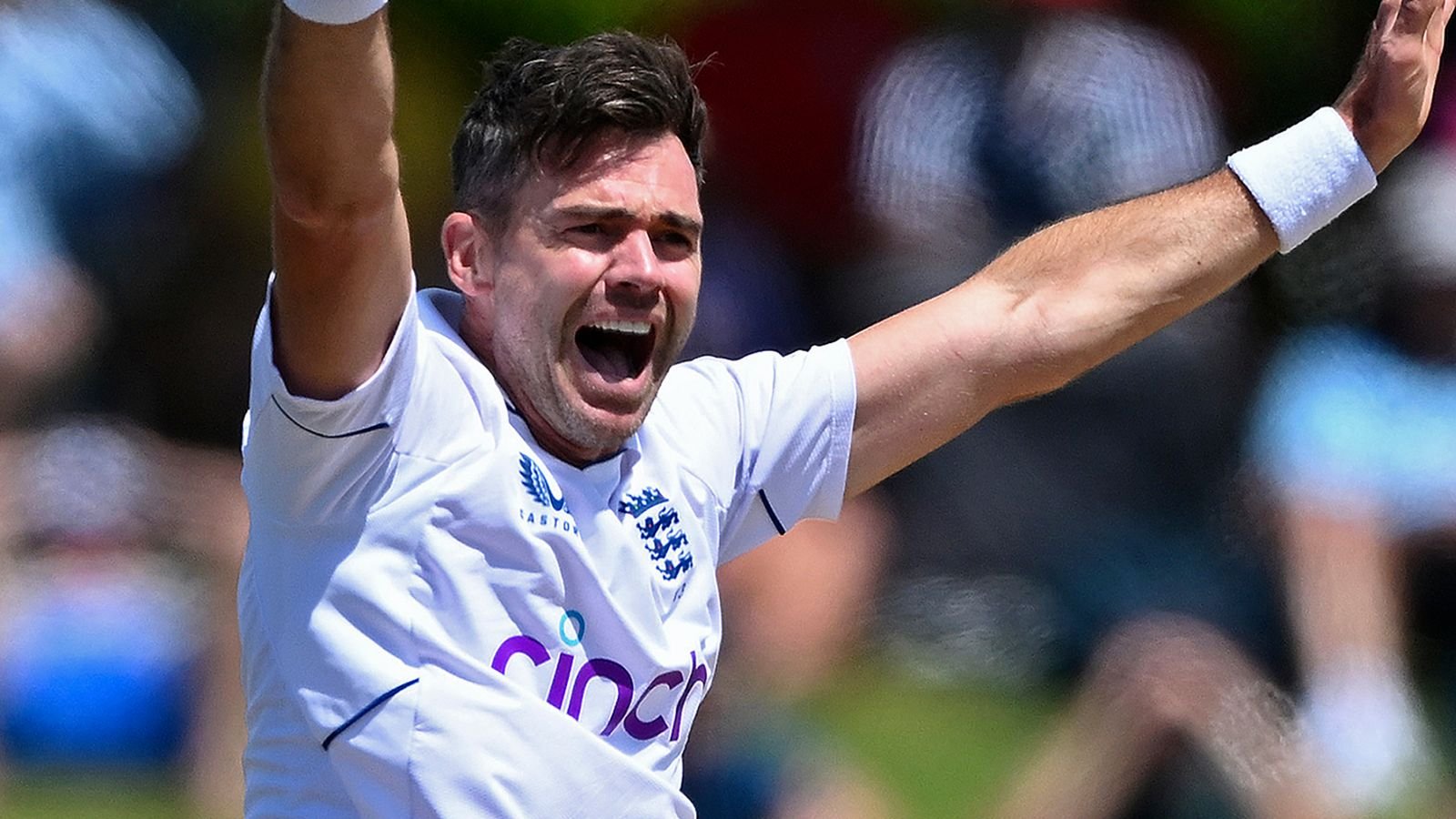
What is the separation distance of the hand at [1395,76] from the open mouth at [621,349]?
3.75 ft

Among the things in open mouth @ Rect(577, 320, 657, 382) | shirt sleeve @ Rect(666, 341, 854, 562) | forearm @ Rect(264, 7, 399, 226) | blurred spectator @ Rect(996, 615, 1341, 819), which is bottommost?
blurred spectator @ Rect(996, 615, 1341, 819)

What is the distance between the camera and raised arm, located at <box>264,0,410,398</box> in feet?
6.55

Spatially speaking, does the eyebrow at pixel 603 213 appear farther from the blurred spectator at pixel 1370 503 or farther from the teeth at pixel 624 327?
the blurred spectator at pixel 1370 503

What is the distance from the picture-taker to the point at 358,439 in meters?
2.23

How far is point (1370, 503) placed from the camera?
4.75 m

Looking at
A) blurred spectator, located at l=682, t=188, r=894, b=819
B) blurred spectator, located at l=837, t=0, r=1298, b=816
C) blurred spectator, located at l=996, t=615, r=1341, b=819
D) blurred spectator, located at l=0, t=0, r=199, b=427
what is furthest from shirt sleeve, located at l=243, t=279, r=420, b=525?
blurred spectator, located at l=837, t=0, r=1298, b=816

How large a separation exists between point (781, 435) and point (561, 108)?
2.04ft

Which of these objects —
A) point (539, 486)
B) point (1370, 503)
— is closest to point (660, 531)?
point (539, 486)

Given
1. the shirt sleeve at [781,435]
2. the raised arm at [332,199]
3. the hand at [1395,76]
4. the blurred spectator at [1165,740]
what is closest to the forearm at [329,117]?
the raised arm at [332,199]

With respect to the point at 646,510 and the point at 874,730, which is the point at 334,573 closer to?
the point at 646,510

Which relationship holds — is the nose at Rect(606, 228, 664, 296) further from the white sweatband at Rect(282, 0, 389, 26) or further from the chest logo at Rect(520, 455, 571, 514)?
the white sweatband at Rect(282, 0, 389, 26)

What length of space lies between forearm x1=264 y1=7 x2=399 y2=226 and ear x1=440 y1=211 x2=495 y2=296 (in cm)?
58

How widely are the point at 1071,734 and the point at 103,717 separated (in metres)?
2.48

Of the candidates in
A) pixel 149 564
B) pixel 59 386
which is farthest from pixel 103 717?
pixel 59 386
